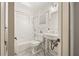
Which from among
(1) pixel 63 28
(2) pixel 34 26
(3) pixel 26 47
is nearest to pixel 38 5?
(2) pixel 34 26

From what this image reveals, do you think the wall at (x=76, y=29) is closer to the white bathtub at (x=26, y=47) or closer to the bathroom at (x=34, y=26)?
the bathroom at (x=34, y=26)

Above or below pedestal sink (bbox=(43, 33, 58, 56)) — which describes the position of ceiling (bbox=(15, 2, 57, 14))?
above

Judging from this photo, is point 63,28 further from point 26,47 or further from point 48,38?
point 26,47

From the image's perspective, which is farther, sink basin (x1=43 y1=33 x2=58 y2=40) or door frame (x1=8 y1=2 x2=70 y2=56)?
sink basin (x1=43 y1=33 x2=58 y2=40)

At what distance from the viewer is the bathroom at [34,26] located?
1030 mm

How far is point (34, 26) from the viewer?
3.47 feet

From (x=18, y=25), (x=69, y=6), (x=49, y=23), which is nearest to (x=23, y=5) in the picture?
(x=18, y=25)

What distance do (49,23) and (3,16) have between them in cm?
45

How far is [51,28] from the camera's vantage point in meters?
1.06

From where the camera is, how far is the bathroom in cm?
103

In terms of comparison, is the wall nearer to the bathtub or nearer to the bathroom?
the bathroom

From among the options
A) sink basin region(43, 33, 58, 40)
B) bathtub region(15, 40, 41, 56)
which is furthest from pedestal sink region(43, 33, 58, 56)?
bathtub region(15, 40, 41, 56)

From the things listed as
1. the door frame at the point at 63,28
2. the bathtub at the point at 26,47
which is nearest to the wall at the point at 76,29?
the door frame at the point at 63,28

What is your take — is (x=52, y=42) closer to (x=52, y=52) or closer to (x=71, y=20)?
(x=52, y=52)
